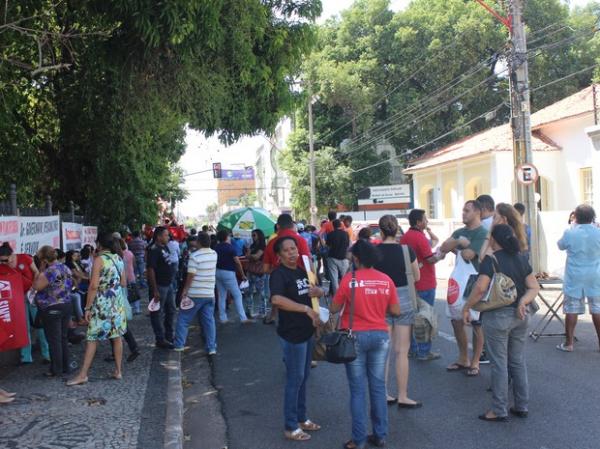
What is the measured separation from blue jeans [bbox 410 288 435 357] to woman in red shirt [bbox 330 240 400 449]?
2.46 m

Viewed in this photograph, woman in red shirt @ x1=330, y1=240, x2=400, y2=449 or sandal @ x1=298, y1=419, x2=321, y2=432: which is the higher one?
woman in red shirt @ x1=330, y1=240, x2=400, y2=449

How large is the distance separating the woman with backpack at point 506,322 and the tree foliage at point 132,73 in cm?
433

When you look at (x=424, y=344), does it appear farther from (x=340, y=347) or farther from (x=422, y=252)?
(x=340, y=347)

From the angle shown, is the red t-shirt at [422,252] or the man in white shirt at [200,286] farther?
the man in white shirt at [200,286]

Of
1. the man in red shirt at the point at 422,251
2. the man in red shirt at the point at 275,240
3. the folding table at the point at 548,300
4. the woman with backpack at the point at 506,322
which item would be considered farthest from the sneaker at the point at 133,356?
the folding table at the point at 548,300

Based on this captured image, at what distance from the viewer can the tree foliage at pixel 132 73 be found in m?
7.70

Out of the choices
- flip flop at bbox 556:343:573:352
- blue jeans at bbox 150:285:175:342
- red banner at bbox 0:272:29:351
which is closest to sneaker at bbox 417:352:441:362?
flip flop at bbox 556:343:573:352

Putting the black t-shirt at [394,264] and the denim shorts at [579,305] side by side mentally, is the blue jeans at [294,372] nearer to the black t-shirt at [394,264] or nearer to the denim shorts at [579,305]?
the black t-shirt at [394,264]

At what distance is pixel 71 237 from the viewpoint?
12195 mm

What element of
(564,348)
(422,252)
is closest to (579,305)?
(564,348)

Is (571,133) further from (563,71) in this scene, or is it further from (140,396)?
(140,396)

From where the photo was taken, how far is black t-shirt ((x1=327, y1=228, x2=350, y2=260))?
11.9 m

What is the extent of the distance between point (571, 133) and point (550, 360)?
20.5 metres

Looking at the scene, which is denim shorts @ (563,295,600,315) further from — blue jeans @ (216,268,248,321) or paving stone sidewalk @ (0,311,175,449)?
blue jeans @ (216,268,248,321)
